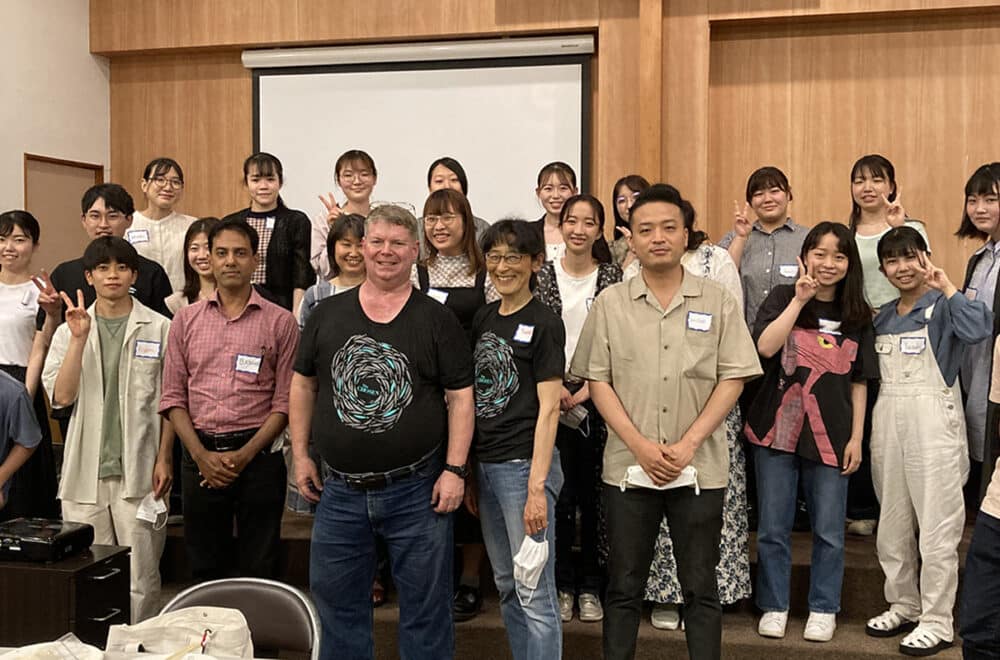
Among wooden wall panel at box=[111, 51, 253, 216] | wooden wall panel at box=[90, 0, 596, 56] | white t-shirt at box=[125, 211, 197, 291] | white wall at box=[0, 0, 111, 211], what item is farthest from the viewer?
wooden wall panel at box=[111, 51, 253, 216]

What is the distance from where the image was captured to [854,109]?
16.5ft

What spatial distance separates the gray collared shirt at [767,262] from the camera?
349 cm

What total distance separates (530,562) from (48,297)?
7.16ft

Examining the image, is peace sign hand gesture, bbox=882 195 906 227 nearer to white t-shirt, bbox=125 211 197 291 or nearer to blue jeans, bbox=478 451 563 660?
blue jeans, bbox=478 451 563 660

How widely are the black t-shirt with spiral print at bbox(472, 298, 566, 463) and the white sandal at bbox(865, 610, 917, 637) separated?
1.52 meters

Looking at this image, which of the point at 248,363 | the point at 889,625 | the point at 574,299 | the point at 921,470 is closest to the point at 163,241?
the point at 248,363

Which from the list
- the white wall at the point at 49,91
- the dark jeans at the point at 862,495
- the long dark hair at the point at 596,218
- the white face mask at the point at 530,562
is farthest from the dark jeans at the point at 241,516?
the white wall at the point at 49,91

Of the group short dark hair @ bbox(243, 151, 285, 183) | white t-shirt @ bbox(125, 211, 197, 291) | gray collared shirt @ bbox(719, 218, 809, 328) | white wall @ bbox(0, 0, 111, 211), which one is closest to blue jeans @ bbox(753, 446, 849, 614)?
gray collared shirt @ bbox(719, 218, 809, 328)

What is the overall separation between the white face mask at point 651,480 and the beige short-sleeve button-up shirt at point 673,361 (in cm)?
2

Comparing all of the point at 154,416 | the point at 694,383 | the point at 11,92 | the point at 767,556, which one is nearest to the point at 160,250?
the point at 154,416

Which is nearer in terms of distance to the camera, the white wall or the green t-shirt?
the green t-shirt

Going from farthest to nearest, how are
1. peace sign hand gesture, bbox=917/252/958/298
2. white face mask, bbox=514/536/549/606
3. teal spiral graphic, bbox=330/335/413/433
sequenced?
peace sign hand gesture, bbox=917/252/958/298 < white face mask, bbox=514/536/549/606 < teal spiral graphic, bbox=330/335/413/433

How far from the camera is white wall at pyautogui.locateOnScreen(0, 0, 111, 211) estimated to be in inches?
200

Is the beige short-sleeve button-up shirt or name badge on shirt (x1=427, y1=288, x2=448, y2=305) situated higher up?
name badge on shirt (x1=427, y1=288, x2=448, y2=305)
